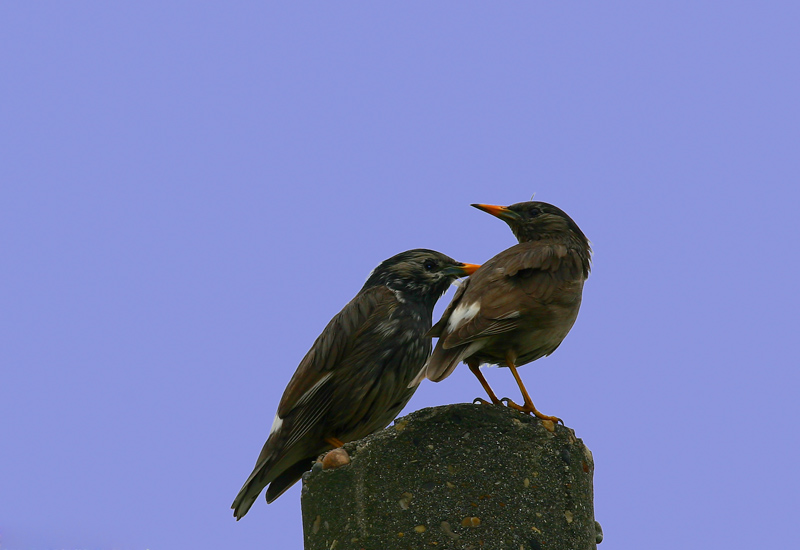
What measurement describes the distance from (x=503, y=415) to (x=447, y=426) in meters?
0.28

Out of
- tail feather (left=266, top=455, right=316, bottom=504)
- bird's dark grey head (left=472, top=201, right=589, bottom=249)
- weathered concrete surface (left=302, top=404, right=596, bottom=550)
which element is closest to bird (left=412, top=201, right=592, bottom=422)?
bird's dark grey head (left=472, top=201, right=589, bottom=249)

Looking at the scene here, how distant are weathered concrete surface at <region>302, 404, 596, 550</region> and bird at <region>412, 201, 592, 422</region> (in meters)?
0.47

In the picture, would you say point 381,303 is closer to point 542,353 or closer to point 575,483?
point 542,353

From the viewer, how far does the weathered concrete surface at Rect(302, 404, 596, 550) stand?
414 cm

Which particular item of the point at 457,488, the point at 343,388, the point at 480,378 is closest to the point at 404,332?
the point at 343,388

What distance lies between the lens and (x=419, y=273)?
23.4 ft

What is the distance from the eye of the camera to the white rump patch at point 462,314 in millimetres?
5199

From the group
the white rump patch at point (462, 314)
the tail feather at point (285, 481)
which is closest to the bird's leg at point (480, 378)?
the white rump patch at point (462, 314)

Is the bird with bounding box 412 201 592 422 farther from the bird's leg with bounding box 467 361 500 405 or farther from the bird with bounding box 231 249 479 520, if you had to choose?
the bird with bounding box 231 249 479 520

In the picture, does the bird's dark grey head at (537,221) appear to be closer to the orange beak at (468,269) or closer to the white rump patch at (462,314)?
the orange beak at (468,269)

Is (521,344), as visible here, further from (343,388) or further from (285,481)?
(285,481)

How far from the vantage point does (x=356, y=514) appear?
428 cm

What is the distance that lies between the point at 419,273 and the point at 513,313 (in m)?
1.97

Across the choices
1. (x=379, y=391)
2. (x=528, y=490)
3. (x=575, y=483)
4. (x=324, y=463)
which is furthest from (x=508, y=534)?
(x=379, y=391)
